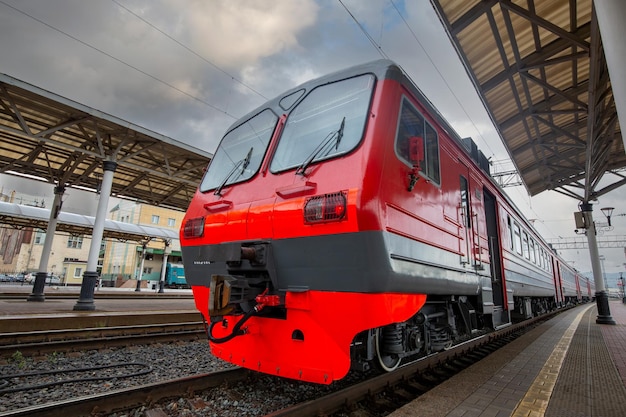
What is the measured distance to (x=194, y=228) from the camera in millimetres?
3889

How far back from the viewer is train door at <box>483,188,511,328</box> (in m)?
6.18

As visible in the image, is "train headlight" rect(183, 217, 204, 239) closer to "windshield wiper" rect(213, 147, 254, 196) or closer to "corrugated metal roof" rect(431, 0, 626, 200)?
"windshield wiper" rect(213, 147, 254, 196)

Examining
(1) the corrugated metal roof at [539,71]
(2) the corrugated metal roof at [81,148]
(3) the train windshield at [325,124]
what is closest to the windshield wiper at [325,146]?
(3) the train windshield at [325,124]

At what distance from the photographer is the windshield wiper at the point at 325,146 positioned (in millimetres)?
3139

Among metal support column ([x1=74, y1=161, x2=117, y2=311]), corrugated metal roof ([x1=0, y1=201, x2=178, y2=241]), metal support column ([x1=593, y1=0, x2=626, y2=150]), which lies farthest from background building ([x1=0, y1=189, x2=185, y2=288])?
metal support column ([x1=593, y1=0, x2=626, y2=150])

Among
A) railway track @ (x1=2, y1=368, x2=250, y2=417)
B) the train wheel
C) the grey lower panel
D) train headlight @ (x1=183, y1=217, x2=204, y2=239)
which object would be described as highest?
train headlight @ (x1=183, y1=217, x2=204, y2=239)

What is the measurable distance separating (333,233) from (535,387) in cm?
309

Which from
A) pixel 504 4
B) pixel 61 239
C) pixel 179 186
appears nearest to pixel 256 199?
pixel 504 4

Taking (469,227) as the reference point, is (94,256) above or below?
below

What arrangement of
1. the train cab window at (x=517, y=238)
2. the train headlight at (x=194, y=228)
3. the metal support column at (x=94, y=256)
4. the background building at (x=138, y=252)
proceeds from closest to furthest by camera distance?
the train headlight at (x=194, y=228) → the train cab window at (x=517, y=238) → the metal support column at (x=94, y=256) → the background building at (x=138, y=252)

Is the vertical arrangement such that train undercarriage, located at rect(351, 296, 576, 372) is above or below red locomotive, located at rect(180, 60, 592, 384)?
below

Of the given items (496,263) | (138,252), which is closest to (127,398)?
(496,263)

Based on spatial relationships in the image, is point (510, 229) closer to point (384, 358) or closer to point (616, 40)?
point (384, 358)

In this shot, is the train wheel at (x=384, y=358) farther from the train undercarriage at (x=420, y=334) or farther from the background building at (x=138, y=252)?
the background building at (x=138, y=252)
